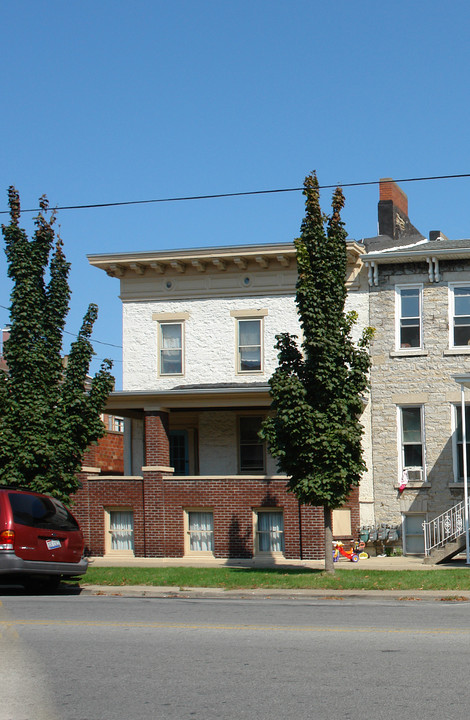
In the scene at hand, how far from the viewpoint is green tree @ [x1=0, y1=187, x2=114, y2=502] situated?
19.1 metres

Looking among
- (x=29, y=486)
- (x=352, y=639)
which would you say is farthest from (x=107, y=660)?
(x=29, y=486)

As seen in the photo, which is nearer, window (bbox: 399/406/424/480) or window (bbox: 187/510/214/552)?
window (bbox: 187/510/214/552)

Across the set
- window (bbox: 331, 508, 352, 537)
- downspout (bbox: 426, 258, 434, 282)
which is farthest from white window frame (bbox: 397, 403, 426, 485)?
downspout (bbox: 426, 258, 434, 282)

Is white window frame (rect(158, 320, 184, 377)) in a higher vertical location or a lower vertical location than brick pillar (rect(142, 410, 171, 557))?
higher

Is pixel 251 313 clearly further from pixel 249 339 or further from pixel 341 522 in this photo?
pixel 341 522

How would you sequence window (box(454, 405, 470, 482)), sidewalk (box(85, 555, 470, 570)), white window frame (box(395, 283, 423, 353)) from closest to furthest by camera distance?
sidewalk (box(85, 555, 470, 570)) → window (box(454, 405, 470, 482)) → white window frame (box(395, 283, 423, 353))

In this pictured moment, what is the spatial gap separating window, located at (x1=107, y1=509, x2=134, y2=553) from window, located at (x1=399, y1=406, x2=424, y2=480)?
7.45 meters

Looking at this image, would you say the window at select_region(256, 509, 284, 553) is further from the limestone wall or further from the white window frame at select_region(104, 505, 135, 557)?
the white window frame at select_region(104, 505, 135, 557)

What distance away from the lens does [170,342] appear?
90.5 feet

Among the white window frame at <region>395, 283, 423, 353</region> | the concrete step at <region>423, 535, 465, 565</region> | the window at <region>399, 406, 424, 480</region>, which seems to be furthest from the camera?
the white window frame at <region>395, 283, 423, 353</region>

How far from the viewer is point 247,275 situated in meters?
26.9

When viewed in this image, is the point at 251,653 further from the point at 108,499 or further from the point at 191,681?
the point at 108,499

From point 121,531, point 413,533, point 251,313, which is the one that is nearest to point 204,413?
point 251,313

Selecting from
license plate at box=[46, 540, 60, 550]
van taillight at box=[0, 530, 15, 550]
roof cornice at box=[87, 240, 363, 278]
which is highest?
roof cornice at box=[87, 240, 363, 278]
